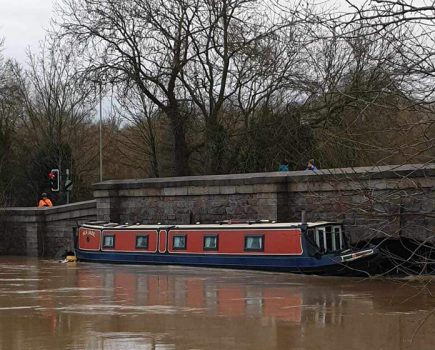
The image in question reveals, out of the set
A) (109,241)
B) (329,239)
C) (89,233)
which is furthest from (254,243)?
(89,233)

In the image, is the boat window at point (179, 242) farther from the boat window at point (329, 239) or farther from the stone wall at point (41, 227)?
the stone wall at point (41, 227)

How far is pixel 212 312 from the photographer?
14266 millimetres

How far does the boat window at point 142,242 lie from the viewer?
2445 centimetres

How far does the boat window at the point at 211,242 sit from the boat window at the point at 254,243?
1.08 m

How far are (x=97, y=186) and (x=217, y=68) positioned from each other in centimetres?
610

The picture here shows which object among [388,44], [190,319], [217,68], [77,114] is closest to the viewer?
[388,44]

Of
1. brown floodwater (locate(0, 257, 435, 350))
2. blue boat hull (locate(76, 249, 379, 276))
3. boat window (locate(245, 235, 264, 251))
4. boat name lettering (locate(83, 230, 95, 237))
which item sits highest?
boat name lettering (locate(83, 230, 95, 237))

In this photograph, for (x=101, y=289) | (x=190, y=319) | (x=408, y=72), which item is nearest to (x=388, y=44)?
(x=408, y=72)

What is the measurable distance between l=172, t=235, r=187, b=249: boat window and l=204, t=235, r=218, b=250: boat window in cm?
85

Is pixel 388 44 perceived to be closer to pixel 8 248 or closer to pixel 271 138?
pixel 271 138

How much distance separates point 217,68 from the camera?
2992 centimetres

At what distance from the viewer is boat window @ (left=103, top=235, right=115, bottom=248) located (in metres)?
25.3

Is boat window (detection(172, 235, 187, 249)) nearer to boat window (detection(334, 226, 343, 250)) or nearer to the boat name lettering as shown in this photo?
the boat name lettering

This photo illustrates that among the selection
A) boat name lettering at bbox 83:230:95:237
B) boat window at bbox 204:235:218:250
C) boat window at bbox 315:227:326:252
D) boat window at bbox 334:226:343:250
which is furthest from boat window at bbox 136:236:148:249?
boat window at bbox 334:226:343:250
